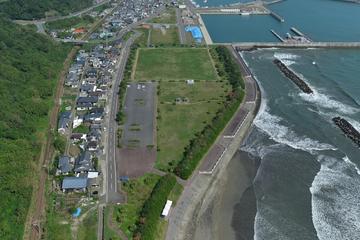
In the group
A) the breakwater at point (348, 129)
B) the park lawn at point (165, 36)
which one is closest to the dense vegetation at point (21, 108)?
the park lawn at point (165, 36)

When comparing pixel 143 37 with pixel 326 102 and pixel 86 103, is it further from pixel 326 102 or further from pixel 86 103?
pixel 326 102

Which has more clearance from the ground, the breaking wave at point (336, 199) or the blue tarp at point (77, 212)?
the blue tarp at point (77, 212)

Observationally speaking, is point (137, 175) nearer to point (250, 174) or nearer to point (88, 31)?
point (250, 174)

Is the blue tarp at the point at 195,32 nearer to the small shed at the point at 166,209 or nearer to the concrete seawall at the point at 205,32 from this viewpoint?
the concrete seawall at the point at 205,32

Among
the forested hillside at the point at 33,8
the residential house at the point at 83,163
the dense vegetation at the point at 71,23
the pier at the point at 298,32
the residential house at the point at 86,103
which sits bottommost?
the residential house at the point at 83,163

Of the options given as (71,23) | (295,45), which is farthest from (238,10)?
(71,23)

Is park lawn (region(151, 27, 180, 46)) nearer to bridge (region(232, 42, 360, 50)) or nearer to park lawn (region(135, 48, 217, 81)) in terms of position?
park lawn (region(135, 48, 217, 81))

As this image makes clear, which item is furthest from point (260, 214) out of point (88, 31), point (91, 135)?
Result: point (88, 31)
